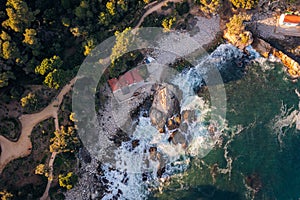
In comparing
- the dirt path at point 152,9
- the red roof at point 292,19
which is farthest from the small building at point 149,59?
the red roof at point 292,19

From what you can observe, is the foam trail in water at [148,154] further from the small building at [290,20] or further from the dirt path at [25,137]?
the small building at [290,20]

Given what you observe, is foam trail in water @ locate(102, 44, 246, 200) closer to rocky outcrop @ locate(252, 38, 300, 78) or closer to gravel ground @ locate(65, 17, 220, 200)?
gravel ground @ locate(65, 17, 220, 200)

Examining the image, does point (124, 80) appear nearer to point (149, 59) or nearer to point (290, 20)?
point (149, 59)

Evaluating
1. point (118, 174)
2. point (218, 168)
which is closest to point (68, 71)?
point (118, 174)

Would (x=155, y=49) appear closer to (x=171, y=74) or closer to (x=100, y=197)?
(x=171, y=74)

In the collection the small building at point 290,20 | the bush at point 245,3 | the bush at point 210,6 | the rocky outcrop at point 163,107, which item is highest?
the bush at point 210,6

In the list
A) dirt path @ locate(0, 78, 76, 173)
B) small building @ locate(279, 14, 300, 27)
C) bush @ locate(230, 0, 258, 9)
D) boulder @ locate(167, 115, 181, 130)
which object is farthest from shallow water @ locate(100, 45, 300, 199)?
dirt path @ locate(0, 78, 76, 173)

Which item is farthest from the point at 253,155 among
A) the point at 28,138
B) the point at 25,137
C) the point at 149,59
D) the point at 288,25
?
the point at 25,137
